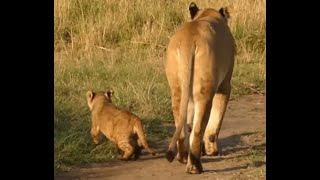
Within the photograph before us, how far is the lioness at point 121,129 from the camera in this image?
655cm

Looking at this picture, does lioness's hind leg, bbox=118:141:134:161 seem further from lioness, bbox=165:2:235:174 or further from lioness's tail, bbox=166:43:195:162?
lioness's tail, bbox=166:43:195:162

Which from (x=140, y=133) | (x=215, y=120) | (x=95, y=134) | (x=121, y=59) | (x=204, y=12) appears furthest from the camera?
(x=121, y=59)

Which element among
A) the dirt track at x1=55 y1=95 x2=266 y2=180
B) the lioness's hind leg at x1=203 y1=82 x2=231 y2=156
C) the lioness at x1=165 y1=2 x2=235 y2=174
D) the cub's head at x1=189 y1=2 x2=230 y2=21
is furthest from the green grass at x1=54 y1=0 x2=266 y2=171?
the cub's head at x1=189 y1=2 x2=230 y2=21

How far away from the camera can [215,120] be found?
6.93 metres

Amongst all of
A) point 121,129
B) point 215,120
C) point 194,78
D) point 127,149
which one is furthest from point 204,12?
point 127,149

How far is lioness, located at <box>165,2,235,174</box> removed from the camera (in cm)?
604

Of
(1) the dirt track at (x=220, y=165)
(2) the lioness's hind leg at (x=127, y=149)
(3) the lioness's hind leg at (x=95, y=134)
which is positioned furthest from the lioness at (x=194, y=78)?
(3) the lioness's hind leg at (x=95, y=134)

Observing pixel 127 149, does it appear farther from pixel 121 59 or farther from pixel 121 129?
pixel 121 59

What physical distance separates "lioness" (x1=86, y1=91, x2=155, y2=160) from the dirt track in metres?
0.13

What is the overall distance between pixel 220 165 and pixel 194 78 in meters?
0.97

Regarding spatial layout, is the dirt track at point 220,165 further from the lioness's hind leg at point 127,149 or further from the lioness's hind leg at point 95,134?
the lioness's hind leg at point 95,134

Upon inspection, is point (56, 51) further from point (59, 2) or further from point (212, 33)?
point (212, 33)

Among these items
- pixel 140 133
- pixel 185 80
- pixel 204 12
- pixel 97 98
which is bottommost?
pixel 140 133
